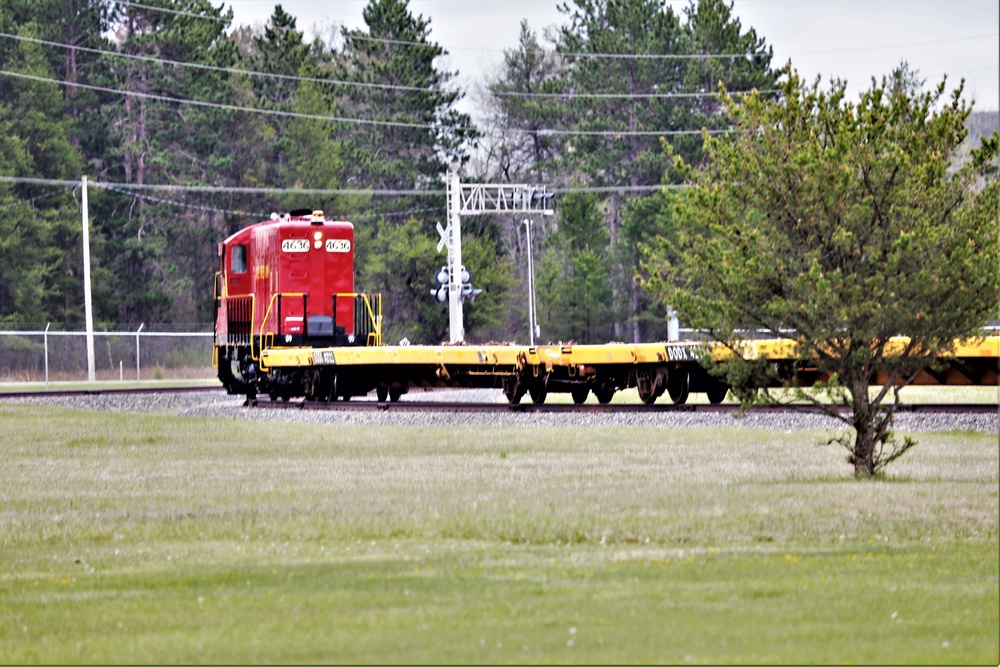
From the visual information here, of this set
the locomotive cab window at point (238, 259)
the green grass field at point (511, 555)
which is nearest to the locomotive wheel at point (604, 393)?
the green grass field at point (511, 555)

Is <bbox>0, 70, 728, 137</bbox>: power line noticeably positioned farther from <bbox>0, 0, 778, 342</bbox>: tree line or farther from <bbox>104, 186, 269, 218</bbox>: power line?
<bbox>104, 186, 269, 218</bbox>: power line

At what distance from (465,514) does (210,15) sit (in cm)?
5556

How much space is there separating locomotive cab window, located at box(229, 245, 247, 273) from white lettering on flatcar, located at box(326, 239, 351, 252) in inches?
106

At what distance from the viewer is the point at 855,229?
14055 millimetres

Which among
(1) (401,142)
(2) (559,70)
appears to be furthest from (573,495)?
(1) (401,142)

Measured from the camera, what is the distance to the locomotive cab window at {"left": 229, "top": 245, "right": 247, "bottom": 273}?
3346 cm

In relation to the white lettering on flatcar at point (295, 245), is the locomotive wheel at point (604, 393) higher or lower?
lower

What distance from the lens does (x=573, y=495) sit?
46.7ft

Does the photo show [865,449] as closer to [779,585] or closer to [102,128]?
[779,585]

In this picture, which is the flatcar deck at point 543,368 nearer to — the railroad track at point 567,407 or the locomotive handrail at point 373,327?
the railroad track at point 567,407

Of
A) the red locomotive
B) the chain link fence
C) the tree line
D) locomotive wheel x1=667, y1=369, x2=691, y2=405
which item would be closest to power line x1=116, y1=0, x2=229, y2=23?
the tree line

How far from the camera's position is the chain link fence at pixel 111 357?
52344mm

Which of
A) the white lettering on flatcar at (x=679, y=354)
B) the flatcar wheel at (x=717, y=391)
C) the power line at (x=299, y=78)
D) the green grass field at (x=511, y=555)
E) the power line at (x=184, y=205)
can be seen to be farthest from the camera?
the power line at (x=184, y=205)

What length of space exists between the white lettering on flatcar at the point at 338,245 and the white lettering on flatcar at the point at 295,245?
56cm
